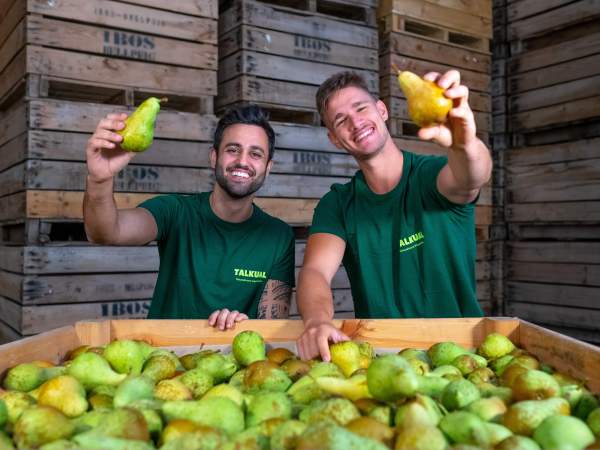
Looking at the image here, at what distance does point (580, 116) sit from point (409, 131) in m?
1.21

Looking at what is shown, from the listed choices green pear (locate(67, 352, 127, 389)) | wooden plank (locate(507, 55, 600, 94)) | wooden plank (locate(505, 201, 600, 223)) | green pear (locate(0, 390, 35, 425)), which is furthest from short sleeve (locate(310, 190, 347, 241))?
wooden plank (locate(507, 55, 600, 94))

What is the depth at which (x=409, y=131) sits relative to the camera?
15.7 feet

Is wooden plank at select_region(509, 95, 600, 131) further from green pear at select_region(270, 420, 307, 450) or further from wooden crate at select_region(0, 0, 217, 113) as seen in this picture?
green pear at select_region(270, 420, 307, 450)

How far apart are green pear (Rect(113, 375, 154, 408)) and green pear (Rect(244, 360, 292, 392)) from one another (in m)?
0.23

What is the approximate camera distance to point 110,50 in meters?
3.42

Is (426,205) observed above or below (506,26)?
below

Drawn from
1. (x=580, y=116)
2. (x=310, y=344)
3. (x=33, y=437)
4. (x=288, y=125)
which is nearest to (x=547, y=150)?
(x=580, y=116)

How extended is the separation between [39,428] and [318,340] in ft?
2.60

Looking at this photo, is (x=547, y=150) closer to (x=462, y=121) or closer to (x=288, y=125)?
(x=288, y=125)

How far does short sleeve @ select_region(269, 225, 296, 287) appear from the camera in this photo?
2752mm

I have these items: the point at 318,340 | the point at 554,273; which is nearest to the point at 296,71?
the point at 554,273

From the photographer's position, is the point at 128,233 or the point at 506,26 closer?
the point at 128,233

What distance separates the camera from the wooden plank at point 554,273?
14.0 ft

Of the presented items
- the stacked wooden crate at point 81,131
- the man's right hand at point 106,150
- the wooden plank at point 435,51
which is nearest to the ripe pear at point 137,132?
the man's right hand at point 106,150
